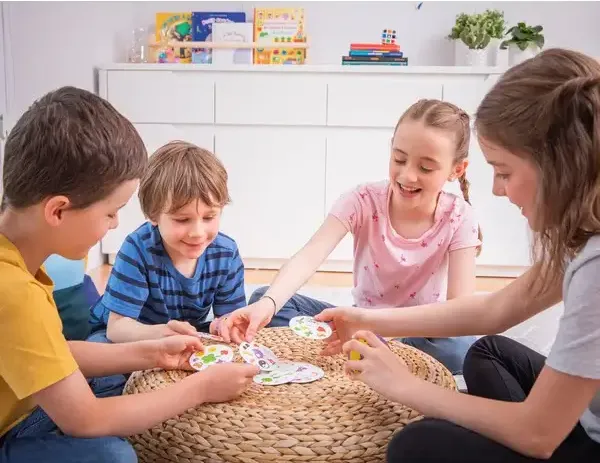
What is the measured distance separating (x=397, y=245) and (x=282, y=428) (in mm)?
681

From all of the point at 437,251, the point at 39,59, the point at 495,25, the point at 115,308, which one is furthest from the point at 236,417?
the point at 495,25

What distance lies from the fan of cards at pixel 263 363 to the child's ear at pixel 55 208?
1.26 feet

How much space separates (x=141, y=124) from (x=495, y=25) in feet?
5.29

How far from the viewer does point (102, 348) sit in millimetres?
1140

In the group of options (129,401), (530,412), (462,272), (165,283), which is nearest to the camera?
(530,412)

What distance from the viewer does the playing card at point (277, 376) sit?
1156 mm

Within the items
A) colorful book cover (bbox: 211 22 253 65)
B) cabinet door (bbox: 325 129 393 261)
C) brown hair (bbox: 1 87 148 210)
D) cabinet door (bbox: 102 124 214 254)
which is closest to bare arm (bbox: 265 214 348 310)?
brown hair (bbox: 1 87 148 210)

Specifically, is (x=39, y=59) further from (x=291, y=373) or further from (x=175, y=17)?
(x=291, y=373)

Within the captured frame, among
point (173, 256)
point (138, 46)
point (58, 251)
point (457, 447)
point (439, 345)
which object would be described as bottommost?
point (439, 345)

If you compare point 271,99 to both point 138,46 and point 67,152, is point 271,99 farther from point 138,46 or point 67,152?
point 67,152

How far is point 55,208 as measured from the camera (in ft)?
2.97

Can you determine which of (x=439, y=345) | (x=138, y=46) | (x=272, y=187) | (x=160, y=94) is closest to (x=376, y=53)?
(x=272, y=187)

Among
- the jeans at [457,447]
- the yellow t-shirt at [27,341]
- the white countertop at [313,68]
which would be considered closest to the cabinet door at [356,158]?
the white countertop at [313,68]

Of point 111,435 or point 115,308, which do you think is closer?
point 111,435
